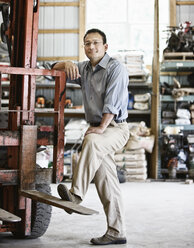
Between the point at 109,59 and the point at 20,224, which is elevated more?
the point at 109,59

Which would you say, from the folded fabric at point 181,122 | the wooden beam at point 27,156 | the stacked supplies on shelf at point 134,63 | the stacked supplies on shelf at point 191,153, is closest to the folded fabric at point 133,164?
the stacked supplies on shelf at point 191,153

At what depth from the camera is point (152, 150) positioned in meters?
11.9

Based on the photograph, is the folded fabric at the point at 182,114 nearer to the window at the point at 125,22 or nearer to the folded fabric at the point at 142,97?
the folded fabric at the point at 142,97

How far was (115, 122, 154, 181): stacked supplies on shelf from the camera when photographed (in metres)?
Result: 11.4

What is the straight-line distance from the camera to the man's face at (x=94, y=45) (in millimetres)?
4891

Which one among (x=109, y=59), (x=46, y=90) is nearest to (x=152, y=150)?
(x=46, y=90)

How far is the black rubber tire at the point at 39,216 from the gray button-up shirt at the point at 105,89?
0.84 meters

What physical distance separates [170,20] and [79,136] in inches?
152

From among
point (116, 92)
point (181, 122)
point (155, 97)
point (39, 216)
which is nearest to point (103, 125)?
Answer: point (116, 92)

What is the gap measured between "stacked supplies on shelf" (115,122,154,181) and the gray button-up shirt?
651 centimetres

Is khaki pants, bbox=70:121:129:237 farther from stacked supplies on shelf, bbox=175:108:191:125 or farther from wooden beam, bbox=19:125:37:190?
stacked supplies on shelf, bbox=175:108:191:125

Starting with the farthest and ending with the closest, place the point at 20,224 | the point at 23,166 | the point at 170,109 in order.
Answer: the point at 170,109, the point at 20,224, the point at 23,166

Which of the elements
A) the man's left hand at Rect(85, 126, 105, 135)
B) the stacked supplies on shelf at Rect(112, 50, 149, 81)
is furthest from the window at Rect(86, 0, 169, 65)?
the man's left hand at Rect(85, 126, 105, 135)

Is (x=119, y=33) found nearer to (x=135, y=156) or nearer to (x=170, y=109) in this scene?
(x=170, y=109)
